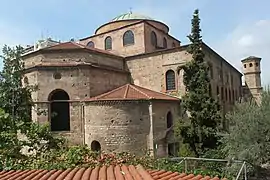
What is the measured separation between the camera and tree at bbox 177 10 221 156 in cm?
1919

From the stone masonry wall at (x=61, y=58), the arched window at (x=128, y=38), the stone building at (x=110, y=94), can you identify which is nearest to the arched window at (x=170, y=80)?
the stone building at (x=110, y=94)

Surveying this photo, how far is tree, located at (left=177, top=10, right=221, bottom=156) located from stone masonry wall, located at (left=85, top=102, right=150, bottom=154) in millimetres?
2673

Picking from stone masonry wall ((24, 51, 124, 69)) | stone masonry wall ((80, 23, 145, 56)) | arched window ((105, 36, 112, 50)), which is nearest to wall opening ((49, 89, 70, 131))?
stone masonry wall ((24, 51, 124, 69))

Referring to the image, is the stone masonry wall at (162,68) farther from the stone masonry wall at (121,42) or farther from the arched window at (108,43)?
the arched window at (108,43)

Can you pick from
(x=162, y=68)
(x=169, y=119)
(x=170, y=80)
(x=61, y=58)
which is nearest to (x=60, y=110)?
(x=61, y=58)

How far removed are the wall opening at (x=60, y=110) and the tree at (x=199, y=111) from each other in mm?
7988

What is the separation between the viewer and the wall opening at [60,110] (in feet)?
73.1

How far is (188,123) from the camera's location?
1977 cm

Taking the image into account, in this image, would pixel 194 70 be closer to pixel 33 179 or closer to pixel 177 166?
pixel 177 166

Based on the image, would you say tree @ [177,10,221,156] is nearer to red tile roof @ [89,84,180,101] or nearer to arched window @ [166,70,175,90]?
red tile roof @ [89,84,180,101]

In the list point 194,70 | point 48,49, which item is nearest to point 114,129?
point 194,70

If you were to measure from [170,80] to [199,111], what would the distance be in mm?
5874

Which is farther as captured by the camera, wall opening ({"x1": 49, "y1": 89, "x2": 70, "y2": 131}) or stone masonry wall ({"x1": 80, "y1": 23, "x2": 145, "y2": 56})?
stone masonry wall ({"x1": 80, "y1": 23, "x2": 145, "y2": 56})

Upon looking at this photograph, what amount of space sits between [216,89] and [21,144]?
17.6 m
